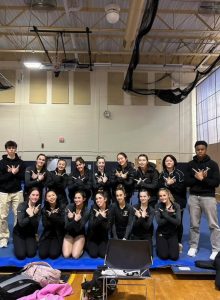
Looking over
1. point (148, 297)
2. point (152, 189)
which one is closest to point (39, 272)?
point (148, 297)

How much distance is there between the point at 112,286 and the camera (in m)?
3.36

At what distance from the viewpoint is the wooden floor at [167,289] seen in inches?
133

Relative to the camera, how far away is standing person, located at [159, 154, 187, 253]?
4.54 meters

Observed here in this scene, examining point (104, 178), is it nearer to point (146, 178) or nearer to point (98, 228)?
point (146, 178)

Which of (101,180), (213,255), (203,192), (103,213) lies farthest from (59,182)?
(213,255)

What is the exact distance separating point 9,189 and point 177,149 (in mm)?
9343

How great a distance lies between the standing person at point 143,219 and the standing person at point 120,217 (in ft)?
0.30

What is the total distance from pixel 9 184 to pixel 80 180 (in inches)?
42.4

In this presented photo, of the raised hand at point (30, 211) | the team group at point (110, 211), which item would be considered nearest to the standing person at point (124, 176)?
the team group at point (110, 211)

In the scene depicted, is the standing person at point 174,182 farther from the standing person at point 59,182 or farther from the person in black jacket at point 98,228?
the standing person at point 59,182

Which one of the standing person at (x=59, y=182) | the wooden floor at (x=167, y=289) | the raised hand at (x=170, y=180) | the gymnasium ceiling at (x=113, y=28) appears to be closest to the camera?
the wooden floor at (x=167, y=289)

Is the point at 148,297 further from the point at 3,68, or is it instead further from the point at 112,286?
the point at 3,68

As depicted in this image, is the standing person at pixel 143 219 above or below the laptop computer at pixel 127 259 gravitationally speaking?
above

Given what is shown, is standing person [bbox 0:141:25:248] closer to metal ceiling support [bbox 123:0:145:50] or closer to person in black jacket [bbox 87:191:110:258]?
person in black jacket [bbox 87:191:110:258]
